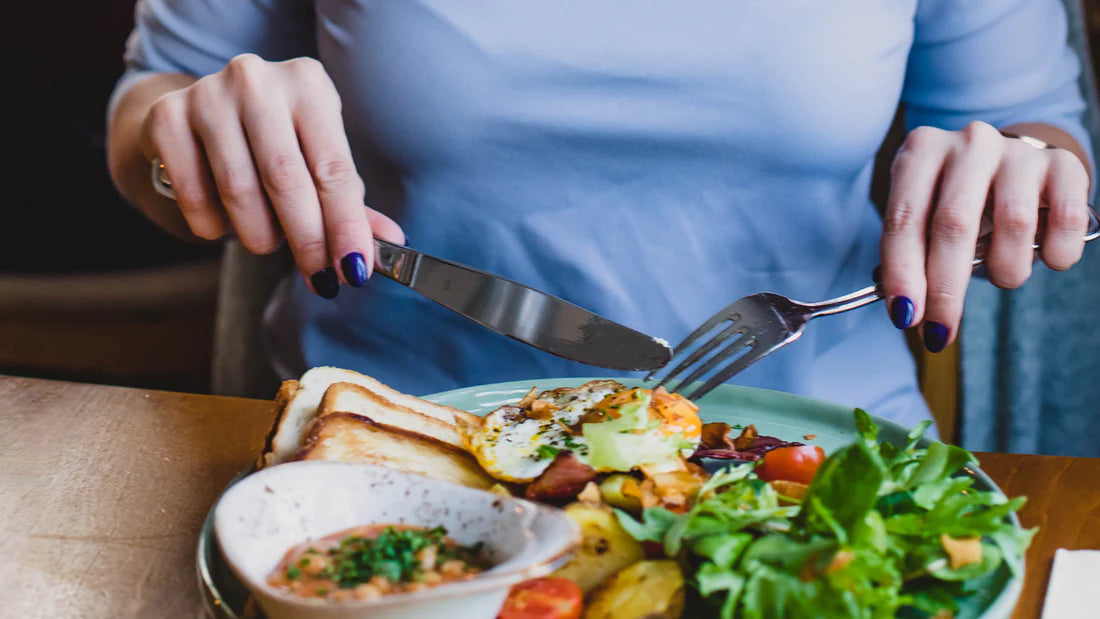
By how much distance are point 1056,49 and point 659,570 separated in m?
1.32

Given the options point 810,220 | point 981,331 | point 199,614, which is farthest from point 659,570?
point 981,331

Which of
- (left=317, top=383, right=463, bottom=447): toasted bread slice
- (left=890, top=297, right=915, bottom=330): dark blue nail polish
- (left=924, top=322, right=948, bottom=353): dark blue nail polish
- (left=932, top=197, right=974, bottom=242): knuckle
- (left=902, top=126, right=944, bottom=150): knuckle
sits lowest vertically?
(left=317, top=383, right=463, bottom=447): toasted bread slice

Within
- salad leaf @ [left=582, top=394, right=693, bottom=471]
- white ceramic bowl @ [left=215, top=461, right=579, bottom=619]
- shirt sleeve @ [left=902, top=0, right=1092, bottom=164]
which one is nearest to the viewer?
white ceramic bowl @ [left=215, top=461, right=579, bottom=619]

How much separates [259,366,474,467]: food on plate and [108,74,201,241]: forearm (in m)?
0.43

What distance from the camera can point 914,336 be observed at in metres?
2.03

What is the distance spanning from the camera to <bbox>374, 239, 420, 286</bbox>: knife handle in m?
1.04

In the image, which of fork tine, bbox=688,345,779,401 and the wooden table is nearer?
the wooden table

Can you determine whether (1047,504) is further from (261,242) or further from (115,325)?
(115,325)

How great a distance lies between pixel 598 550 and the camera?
30.1 inches

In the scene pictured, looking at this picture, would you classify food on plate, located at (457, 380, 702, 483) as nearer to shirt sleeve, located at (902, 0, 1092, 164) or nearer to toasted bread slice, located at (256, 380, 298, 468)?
toasted bread slice, located at (256, 380, 298, 468)

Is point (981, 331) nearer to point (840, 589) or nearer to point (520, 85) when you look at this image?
point (520, 85)

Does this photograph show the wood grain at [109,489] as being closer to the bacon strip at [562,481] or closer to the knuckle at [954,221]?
the bacon strip at [562,481]

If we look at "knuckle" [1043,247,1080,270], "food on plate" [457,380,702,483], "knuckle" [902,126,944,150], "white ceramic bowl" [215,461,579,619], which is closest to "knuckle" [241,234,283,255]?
"food on plate" [457,380,702,483]

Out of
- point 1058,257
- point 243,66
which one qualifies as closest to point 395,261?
point 243,66
